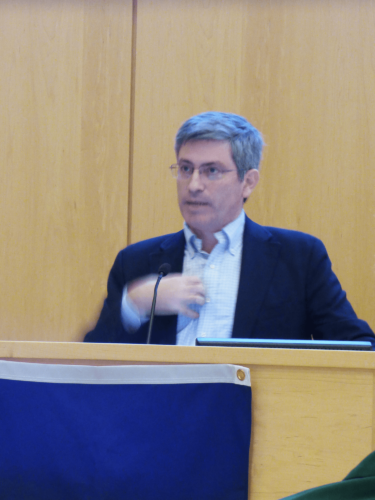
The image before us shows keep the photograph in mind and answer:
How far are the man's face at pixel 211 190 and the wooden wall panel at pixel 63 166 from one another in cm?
31

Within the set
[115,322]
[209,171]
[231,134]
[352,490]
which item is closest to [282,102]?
[231,134]

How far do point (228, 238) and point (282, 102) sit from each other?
64 cm

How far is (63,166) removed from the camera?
210cm

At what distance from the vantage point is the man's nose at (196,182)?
6.03ft

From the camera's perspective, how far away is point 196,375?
2.48 feet

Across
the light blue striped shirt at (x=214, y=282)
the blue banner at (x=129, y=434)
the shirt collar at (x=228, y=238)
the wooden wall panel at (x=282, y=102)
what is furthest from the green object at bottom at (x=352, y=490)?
the wooden wall panel at (x=282, y=102)

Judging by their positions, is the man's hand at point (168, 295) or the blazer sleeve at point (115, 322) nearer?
the man's hand at point (168, 295)

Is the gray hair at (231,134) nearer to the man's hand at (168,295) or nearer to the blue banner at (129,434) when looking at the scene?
the man's hand at (168,295)

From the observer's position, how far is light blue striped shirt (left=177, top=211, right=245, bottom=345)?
1.57m

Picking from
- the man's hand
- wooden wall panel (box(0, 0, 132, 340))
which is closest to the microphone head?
the man's hand

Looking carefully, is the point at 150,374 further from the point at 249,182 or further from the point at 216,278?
the point at 249,182

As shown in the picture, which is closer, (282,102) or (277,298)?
(277,298)

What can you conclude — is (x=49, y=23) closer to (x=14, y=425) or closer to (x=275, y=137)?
(x=275, y=137)

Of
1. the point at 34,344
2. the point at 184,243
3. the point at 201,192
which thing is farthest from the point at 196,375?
the point at 201,192
